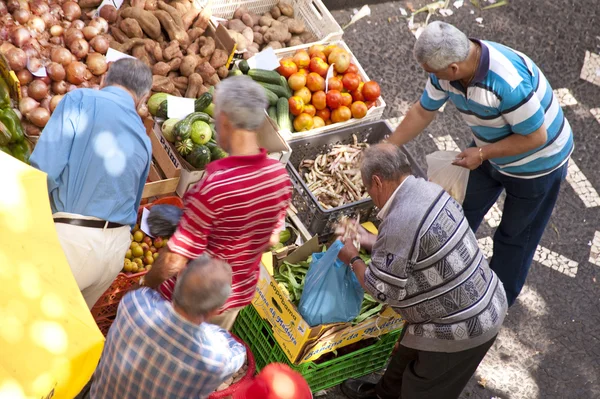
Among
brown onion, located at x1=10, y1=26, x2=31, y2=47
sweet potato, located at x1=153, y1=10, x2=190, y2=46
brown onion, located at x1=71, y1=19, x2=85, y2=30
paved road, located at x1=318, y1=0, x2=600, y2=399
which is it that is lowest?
paved road, located at x1=318, y1=0, x2=600, y2=399

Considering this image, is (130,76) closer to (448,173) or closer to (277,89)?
(277,89)

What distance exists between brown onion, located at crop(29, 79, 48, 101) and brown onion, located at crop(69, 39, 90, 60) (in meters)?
0.41

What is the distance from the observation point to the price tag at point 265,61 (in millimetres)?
5969

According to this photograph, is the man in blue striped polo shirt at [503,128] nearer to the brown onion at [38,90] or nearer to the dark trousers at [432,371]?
the dark trousers at [432,371]

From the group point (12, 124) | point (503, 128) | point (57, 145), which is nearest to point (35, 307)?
point (57, 145)

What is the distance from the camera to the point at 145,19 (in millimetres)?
5676

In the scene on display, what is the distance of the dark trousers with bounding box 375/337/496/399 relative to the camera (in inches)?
157

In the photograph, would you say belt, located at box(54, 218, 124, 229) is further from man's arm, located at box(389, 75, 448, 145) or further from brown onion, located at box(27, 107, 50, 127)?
man's arm, located at box(389, 75, 448, 145)

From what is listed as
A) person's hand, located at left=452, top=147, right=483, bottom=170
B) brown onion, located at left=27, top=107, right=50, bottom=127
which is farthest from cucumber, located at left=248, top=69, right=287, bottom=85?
person's hand, located at left=452, top=147, right=483, bottom=170

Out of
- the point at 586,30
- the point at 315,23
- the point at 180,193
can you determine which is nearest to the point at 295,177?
the point at 180,193

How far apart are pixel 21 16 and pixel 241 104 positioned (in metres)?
2.81

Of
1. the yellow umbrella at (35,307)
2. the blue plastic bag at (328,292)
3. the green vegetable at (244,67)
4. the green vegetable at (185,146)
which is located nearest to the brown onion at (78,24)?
the green vegetable at (244,67)

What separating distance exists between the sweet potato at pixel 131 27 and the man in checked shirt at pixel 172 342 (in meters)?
3.15

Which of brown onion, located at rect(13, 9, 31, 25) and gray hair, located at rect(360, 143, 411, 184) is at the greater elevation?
brown onion, located at rect(13, 9, 31, 25)
